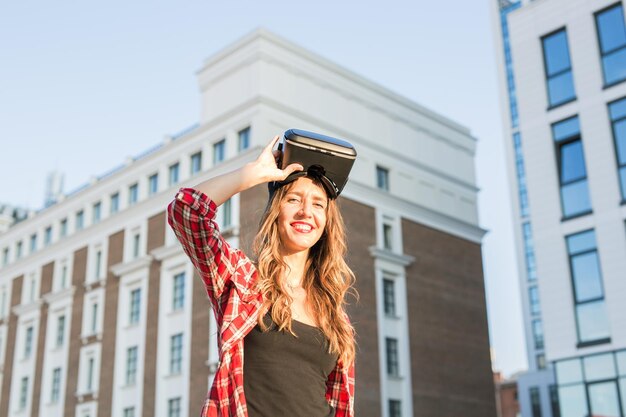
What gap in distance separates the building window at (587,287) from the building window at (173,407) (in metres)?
16.8

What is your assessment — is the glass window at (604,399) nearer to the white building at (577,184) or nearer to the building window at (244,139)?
the white building at (577,184)

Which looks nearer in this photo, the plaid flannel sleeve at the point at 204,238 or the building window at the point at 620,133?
the plaid flannel sleeve at the point at 204,238

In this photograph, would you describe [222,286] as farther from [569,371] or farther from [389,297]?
[389,297]

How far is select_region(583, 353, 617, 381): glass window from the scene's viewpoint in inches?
859

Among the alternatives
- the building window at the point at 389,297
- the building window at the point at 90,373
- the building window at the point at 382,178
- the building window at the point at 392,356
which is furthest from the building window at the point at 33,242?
the building window at the point at 392,356

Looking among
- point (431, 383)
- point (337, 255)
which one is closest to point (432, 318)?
point (431, 383)

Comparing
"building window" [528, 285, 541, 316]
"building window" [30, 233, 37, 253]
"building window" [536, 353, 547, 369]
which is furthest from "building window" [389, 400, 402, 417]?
"building window" [528, 285, 541, 316]

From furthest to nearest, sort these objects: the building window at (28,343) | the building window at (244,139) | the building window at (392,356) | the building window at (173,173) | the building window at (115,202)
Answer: the building window at (28,343)
the building window at (115,202)
the building window at (173,173)
the building window at (392,356)
the building window at (244,139)

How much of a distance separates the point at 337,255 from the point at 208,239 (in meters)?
0.73

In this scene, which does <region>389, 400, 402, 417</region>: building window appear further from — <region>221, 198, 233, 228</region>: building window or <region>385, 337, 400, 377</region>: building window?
<region>221, 198, 233, 228</region>: building window

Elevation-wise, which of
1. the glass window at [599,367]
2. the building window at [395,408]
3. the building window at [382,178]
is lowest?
the glass window at [599,367]

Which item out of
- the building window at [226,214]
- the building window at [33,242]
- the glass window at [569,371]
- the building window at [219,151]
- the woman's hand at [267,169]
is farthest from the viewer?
the building window at [33,242]

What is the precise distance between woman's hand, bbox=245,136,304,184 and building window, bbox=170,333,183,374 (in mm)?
30996

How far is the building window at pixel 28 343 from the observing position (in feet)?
142
